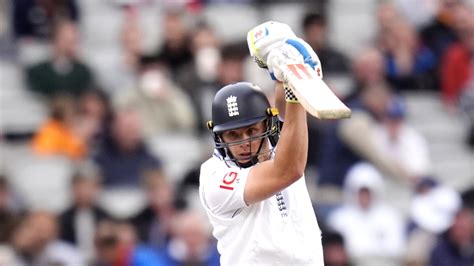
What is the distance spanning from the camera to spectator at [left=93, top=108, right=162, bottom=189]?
1291cm

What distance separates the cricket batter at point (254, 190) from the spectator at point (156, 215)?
5168 mm

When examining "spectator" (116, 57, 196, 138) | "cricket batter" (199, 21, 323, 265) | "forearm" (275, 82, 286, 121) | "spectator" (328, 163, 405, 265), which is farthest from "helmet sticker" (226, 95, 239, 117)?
"spectator" (116, 57, 196, 138)

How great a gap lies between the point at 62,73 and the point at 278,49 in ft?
24.8

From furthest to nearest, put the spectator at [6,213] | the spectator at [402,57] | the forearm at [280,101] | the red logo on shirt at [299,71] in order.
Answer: the spectator at [402,57] → the spectator at [6,213] → the forearm at [280,101] → the red logo on shirt at [299,71]

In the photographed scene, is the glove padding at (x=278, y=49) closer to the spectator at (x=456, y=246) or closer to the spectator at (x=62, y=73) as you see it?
the spectator at (x=456, y=246)

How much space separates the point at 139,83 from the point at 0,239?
8.89 feet

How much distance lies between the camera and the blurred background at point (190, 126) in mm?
11953

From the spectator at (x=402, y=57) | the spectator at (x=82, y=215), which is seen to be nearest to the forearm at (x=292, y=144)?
the spectator at (x=82, y=215)

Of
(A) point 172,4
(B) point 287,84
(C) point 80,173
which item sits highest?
(B) point 287,84

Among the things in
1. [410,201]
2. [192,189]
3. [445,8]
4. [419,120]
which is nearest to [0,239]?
[192,189]

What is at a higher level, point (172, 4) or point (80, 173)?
point (172, 4)

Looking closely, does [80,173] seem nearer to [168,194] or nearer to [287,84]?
[168,194]

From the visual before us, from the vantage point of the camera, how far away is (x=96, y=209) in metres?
12.3

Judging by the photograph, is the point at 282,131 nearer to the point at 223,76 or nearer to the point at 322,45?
the point at 223,76
